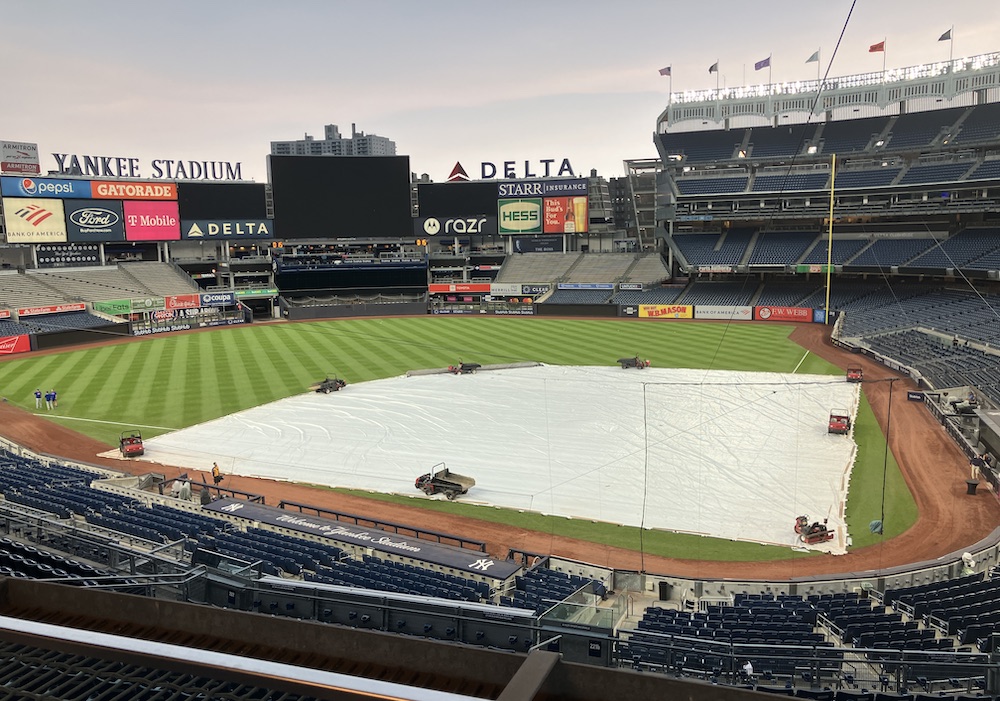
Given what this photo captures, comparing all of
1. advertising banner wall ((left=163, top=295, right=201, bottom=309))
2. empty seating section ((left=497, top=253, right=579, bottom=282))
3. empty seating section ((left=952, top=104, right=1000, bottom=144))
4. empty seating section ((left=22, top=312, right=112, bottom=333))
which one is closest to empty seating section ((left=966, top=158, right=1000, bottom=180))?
empty seating section ((left=952, top=104, right=1000, bottom=144))

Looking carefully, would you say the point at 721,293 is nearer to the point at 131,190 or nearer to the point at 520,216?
the point at 520,216

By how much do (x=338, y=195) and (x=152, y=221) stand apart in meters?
20.9

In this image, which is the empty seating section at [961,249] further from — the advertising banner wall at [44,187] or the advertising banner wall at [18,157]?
the advertising banner wall at [18,157]

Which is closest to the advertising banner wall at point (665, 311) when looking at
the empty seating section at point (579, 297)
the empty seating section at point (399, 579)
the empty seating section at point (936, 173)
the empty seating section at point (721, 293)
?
the empty seating section at point (721, 293)

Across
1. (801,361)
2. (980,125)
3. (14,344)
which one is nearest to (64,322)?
(14,344)

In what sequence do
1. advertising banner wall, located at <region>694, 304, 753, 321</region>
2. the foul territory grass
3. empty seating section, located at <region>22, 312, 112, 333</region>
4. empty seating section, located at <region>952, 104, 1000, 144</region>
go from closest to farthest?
the foul territory grass
empty seating section, located at <region>22, 312, 112, 333</region>
empty seating section, located at <region>952, 104, 1000, 144</region>
advertising banner wall, located at <region>694, 304, 753, 321</region>

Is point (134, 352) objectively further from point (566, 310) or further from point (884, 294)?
point (884, 294)

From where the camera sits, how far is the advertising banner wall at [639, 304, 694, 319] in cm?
7056

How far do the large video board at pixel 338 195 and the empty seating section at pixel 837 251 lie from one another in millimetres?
47183

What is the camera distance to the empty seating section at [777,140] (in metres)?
76.2

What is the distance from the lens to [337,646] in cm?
556

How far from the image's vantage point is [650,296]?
76188 millimetres

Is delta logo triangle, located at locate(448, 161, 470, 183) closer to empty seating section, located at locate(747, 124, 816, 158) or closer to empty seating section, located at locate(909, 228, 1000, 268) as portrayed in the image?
empty seating section, located at locate(747, 124, 816, 158)

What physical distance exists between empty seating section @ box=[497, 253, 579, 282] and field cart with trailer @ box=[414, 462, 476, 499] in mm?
60838
